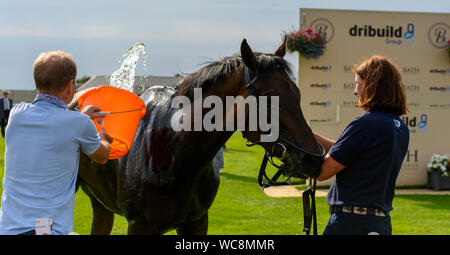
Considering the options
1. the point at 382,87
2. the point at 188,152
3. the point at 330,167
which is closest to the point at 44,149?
the point at 188,152

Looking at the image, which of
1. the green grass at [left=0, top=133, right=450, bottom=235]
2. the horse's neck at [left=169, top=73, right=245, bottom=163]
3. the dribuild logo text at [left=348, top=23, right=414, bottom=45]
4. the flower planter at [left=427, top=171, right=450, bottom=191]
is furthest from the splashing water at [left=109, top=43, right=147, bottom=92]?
the flower planter at [left=427, top=171, right=450, bottom=191]

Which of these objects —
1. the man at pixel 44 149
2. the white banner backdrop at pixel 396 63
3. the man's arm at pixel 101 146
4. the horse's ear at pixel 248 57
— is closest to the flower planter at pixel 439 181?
the white banner backdrop at pixel 396 63

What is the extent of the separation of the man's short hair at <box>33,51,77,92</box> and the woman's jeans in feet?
5.16

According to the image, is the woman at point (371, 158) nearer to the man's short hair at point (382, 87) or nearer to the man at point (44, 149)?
the man's short hair at point (382, 87)

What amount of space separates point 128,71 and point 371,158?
2.23 metres

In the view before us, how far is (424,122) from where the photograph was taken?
32.6 feet

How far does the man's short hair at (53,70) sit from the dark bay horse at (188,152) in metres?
0.97

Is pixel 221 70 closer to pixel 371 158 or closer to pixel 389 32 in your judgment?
pixel 371 158

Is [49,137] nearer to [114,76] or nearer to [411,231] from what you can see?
[114,76]

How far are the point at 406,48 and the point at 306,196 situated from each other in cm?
788

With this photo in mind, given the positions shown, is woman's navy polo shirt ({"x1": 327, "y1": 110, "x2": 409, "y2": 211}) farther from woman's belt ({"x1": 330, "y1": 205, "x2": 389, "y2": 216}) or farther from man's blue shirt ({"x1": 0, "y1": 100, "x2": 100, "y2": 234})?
man's blue shirt ({"x1": 0, "y1": 100, "x2": 100, "y2": 234})

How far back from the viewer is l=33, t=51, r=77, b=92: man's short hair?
2.17 metres

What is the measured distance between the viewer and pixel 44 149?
2156mm

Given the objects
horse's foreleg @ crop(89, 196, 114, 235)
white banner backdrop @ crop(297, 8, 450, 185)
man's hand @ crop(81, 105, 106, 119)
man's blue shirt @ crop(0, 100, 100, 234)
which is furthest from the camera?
white banner backdrop @ crop(297, 8, 450, 185)
